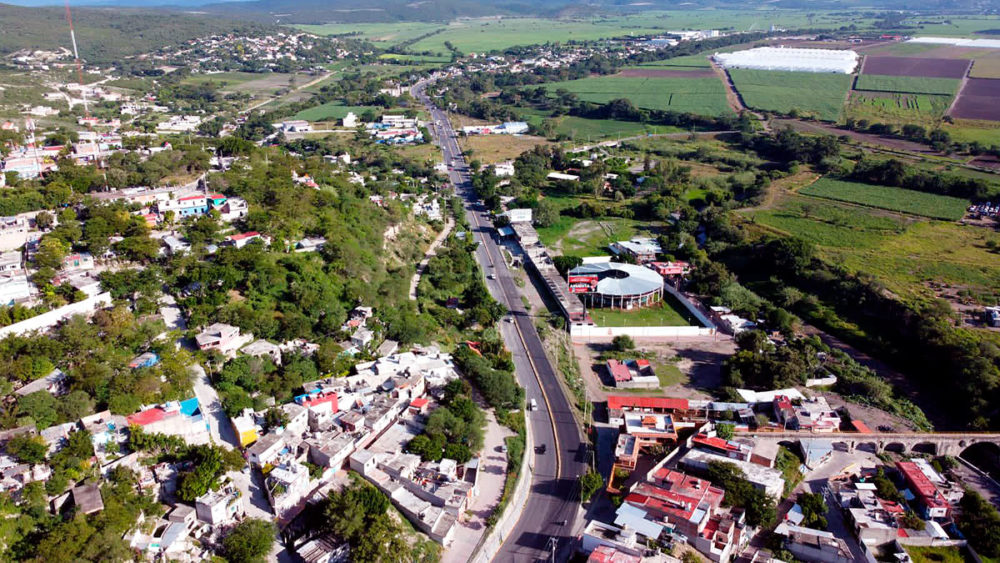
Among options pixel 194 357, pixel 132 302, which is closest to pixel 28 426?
pixel 194 357

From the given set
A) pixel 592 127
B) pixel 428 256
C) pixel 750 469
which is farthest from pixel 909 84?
pixel 750 469

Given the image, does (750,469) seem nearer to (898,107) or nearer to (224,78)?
(898,107)

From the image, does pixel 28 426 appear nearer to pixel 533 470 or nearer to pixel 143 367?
pixel 143 367

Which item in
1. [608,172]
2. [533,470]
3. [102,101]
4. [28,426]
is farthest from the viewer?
[102,101]

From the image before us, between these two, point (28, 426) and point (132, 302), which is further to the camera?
point (132, 302)

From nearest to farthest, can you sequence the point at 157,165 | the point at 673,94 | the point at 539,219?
the point at 157,165
the point at 539,219
the point at 673,94

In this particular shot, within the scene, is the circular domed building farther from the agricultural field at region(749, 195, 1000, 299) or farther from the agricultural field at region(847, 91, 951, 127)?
the agricultural field at region(847, 91, 951, 127)

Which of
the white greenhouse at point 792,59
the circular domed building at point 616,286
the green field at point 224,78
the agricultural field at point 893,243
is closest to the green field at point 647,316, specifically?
the circular domed building at point 616,286
